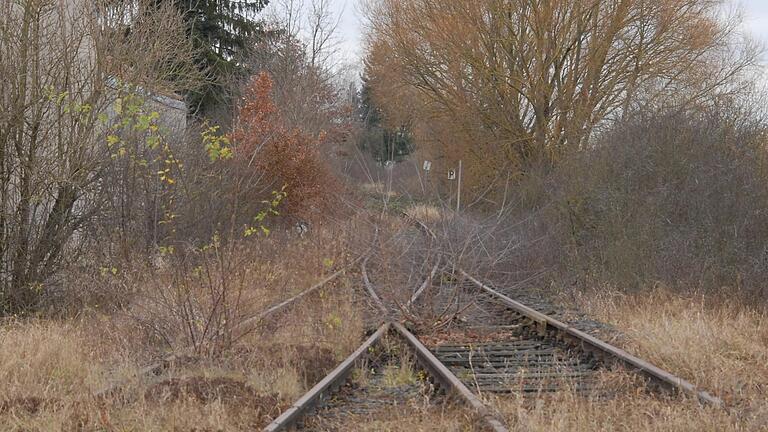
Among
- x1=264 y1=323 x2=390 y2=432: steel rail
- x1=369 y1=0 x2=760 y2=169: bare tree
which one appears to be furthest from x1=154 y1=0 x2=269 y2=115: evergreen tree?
x1=264 y1=323 x2=390 y2=432: steel rail

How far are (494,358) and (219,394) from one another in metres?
3.33

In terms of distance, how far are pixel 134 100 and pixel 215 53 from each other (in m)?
23.7

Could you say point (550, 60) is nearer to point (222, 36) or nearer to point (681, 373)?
point (681, 373)

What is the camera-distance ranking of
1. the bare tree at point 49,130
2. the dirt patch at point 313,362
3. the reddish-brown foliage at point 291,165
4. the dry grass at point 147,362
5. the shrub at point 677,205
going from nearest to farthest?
the dry grass at point 147,362 → the dirt patch at point 313,362 → the bare tree at point 49,130 → the shrub at point 677,205 → the reddish-brown foliage at point 291,165

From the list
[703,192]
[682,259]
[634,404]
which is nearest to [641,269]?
[682,259]

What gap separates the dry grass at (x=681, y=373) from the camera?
204 inches

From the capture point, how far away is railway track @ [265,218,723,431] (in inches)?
238

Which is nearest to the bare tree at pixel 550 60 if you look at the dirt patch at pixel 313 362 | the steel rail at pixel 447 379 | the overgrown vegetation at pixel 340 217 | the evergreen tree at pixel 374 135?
the overgrown vegetation at pixel 340 217

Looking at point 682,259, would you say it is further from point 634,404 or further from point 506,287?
point 634,404

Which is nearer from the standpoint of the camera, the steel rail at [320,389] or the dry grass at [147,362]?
the steel rail at [320,389]

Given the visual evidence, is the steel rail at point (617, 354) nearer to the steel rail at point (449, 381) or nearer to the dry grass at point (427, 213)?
the dry grass at point (427, 213)

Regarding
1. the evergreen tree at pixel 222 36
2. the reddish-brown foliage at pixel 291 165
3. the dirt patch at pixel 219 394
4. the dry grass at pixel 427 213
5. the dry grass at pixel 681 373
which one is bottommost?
the dirt patch at pixel 219 394

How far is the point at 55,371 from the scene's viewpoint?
672 centimetres

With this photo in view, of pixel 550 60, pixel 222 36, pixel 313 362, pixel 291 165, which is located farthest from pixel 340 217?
pixel 222 36
